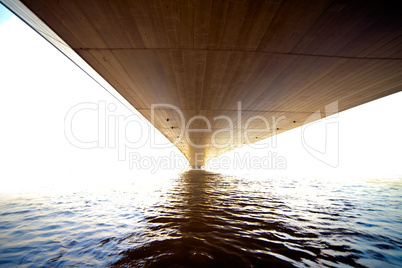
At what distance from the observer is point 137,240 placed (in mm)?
2781

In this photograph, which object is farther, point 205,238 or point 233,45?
point 233,45

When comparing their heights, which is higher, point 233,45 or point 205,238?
point 233,45

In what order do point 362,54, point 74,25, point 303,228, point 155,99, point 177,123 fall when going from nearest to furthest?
point 303,228 < point 74,25 < point 362,54 < point 155,99 < point 177,123

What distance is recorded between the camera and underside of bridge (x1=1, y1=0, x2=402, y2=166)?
468 centimetres

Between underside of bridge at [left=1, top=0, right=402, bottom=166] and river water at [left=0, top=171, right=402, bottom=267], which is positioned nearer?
river water at [left=0, top=171, right=402, bottom=267]

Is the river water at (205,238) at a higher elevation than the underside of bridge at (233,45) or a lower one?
lower

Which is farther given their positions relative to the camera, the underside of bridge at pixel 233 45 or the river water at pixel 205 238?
the underside of bridge at pixel 233 45

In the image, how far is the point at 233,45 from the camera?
19.9 feet

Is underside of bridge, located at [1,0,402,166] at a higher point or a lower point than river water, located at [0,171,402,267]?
higher

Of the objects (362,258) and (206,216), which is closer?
(362,258)

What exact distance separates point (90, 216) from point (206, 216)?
3019mm

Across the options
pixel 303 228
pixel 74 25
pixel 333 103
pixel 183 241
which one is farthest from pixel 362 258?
pixel 333 103

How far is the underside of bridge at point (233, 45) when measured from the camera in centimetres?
468

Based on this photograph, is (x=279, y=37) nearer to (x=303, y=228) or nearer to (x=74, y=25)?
(x=303, y=228)
